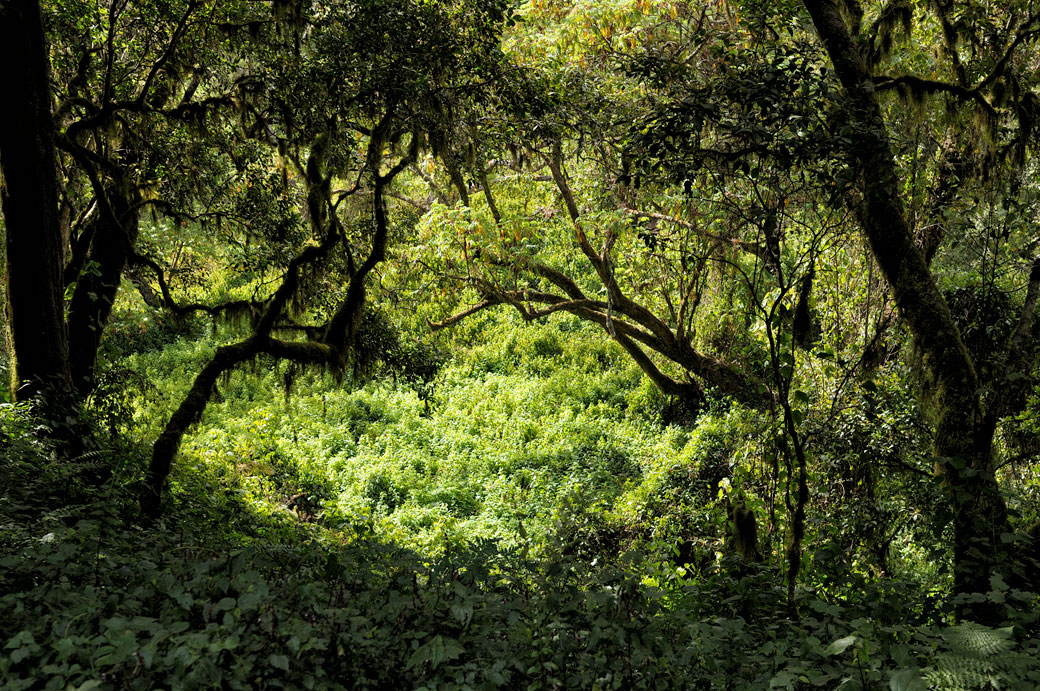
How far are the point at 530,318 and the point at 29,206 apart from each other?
26.4 feet

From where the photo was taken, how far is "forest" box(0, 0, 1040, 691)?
302 centimetres

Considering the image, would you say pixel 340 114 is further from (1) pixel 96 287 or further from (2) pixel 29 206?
(1) pixel 96 287

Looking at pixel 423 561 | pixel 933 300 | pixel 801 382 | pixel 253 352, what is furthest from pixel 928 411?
pixel 253 352

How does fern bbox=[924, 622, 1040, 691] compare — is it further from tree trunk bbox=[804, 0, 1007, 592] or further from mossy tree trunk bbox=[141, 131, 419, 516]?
mossy tree trunk bbox=[141, 131, 419, 516]

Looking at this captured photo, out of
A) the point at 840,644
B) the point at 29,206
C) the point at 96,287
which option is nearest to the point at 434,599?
the point at 840,644

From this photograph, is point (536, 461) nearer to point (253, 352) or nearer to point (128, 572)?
point (253, 352)

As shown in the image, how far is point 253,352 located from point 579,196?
676cm

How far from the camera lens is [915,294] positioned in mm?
5652

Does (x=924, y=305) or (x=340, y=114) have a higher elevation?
(x=340, y=114)

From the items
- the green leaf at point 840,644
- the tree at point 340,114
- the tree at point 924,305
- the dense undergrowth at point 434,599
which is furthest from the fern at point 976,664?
the tree at point 340,114

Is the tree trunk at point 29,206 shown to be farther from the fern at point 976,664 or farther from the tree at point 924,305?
the fern at point 976,664

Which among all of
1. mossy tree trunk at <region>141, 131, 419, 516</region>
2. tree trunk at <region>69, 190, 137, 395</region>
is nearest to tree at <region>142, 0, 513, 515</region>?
mossy tree trunk at <region>141, 131, 419, 516</region>

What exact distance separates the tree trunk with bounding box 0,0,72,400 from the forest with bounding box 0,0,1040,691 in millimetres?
28

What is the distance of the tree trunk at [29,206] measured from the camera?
5.82 meters
